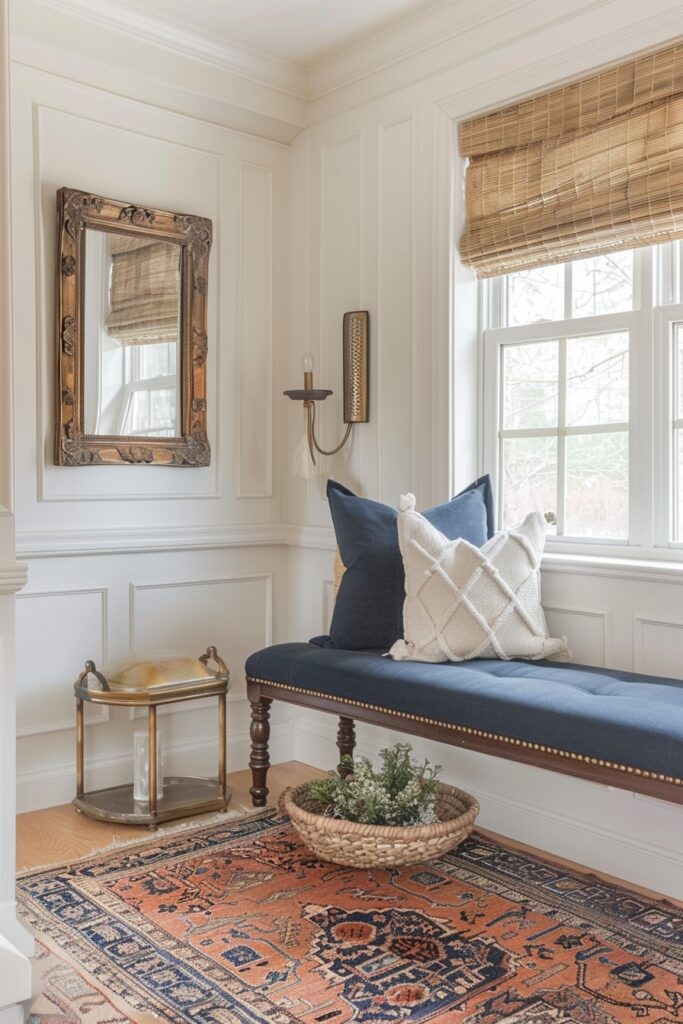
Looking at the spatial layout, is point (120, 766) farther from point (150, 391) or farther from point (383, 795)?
point (150, 391)

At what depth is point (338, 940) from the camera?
2.31 m

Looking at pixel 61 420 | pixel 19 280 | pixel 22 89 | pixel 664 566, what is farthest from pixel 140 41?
pixel 664 566

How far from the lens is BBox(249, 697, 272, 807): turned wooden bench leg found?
3268 millimetres

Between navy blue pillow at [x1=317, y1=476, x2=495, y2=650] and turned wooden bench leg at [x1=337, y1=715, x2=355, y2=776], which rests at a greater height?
navy blue pillow at [x1=317, y1=476, x2=495, y2=650]

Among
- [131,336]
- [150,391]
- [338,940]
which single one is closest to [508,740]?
[338,940]

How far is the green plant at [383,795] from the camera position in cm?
266

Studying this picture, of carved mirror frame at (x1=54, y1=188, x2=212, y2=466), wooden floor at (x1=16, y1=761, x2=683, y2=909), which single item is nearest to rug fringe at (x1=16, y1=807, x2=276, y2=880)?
wooden floor at (x1=16, y1=761, x2=683, y2=909)

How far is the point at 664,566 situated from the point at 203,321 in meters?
1.94

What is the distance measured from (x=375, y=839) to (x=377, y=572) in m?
0.88

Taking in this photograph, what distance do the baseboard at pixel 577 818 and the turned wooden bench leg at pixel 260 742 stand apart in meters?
0.55

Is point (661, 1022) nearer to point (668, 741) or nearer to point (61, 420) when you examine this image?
point (668, 741)

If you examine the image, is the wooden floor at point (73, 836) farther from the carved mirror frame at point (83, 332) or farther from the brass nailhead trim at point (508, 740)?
the carved mirror frame at point (83, 332)

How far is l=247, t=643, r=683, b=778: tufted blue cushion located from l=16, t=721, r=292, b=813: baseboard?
756 millimetres

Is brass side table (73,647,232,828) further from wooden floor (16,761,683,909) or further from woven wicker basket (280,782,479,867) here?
woven wicker basket (280,782,479,867)
